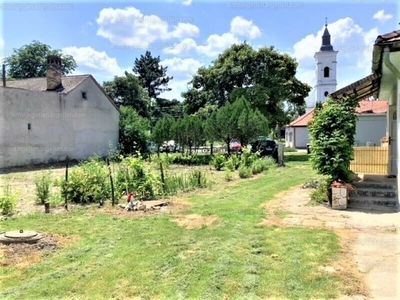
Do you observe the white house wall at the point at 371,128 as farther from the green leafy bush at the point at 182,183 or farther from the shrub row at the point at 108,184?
the shrub row at the point at 108,184

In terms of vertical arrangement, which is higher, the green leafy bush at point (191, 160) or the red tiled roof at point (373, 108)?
the red tiled roof at point (373, 108)

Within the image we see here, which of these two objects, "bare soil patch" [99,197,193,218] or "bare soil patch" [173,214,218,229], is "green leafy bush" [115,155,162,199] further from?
"bare soil patch" [173,214,218,229]

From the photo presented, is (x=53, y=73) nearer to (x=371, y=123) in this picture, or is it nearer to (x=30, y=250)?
(x=30, y=250)

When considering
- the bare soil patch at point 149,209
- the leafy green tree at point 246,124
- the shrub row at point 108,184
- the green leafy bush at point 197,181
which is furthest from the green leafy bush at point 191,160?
the bare soil patch at point 149,209

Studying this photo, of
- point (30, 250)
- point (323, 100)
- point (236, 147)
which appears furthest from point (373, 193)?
point (323, 100)

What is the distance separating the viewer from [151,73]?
5803cm

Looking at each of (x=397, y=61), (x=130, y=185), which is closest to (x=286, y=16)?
(x=397, y=61)

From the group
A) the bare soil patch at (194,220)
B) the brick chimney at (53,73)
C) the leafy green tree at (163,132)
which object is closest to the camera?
the bare soil patch at (194,220)

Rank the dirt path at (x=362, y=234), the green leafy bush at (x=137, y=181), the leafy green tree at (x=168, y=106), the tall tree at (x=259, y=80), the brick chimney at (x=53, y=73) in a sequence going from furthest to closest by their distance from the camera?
1. the leafy green tree at (x=168, y=106)
2. the tall tree at (x=259, y=80)
3. the brick chimney at (x=53, y=73)
4. the green leafy bush at (x=137, y=181)
5. the dirt path at (x=362, y=234)

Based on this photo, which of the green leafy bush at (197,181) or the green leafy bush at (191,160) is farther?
the green leafy bush at (191,160)

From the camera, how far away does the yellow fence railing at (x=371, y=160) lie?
1176 centimetres

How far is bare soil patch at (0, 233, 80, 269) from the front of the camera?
493cm

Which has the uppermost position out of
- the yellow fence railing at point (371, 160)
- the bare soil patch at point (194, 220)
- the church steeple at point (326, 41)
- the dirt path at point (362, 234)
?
the church steeple at point (326, 41)

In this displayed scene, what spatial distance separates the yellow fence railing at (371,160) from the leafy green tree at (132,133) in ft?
64.0
